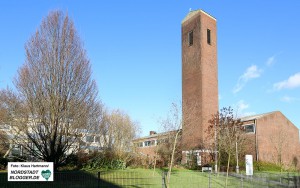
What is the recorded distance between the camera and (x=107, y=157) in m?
29.2

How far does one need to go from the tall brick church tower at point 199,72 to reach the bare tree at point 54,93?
74.4ft

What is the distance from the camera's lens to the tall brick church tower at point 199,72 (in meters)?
40.6

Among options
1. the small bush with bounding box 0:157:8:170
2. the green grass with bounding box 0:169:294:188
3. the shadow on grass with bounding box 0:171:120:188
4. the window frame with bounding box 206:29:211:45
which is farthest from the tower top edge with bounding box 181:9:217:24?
the shadow on grass with bounding box 0:171:120:188

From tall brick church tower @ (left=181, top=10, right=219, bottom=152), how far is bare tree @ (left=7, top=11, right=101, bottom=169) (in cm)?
2267

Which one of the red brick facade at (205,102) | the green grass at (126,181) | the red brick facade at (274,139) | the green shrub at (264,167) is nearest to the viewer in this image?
the green grass at (126,181)

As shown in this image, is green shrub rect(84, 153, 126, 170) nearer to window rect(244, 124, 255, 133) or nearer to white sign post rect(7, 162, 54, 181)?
white sign post rect(7, 162, 54, 181)

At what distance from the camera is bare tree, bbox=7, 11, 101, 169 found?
1719 cm

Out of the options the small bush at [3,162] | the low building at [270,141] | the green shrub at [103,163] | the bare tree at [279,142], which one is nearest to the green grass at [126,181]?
the green shrub at [103,163]

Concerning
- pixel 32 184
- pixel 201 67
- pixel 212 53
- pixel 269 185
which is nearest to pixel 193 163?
pixel 201 67

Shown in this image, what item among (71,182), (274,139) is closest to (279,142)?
(274,139)

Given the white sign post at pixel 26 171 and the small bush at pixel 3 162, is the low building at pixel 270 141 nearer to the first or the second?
the small bush at pixel 3 162

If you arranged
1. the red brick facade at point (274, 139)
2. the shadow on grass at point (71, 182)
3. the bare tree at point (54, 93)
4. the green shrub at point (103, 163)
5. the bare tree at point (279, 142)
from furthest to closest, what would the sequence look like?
the bare tree at point (279, 142), the red brick facade at point (274, 139), the green shrub at point (103, 163), the bare tree at point (54, 93), the shadow on grass at point (71, 182)

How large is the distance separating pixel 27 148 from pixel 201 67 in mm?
28521

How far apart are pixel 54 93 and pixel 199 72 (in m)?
27.5
